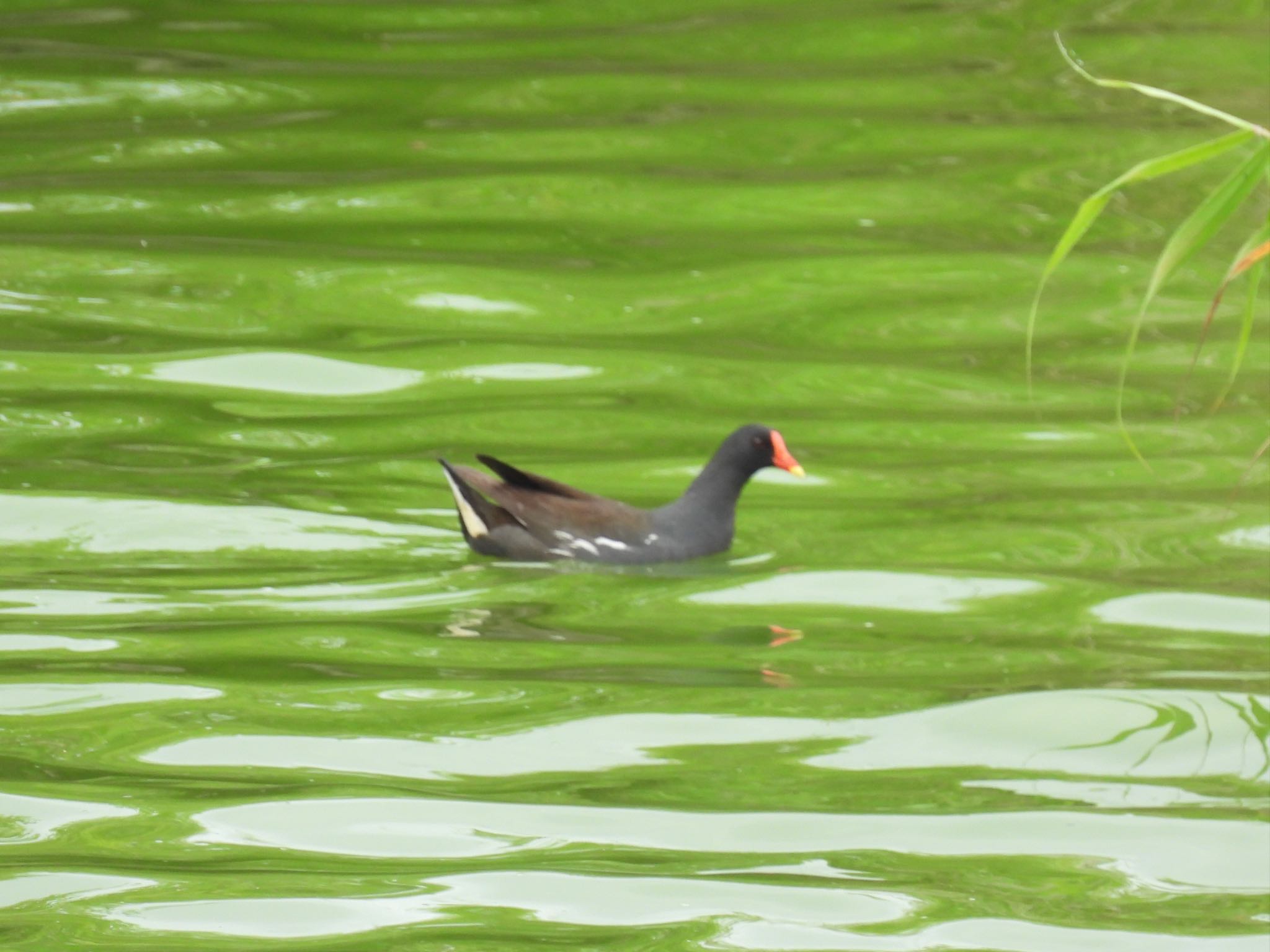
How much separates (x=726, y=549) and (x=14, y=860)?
3.51 m

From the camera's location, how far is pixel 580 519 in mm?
7359

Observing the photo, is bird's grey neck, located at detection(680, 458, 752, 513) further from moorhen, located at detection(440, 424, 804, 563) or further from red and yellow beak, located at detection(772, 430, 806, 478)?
red and yellow beak, located at detection(772, 430, 806, 478)

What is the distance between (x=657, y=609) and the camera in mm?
7047

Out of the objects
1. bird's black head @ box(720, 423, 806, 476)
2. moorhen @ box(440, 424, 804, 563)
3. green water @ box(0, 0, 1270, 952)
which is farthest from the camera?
bird's black head @ box(720, 423, 806, 476)

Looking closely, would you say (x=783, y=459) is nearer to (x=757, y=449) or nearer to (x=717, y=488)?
(x=757, y=449)

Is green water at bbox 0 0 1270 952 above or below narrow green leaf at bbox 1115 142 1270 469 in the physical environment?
below

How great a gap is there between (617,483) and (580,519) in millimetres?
1068

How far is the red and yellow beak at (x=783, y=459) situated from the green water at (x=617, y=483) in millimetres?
264

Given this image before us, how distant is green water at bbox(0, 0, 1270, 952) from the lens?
4773 mm

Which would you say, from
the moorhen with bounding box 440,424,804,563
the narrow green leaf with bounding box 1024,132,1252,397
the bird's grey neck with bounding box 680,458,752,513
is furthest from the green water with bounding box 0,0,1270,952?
the narrow green leaf with bounding box 1024,132,1252,397

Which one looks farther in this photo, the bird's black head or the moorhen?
the bird's black head

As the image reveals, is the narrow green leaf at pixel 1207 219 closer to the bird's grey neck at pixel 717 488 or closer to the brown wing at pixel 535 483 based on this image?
the brown wing at pixel 535 483

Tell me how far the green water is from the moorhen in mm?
102

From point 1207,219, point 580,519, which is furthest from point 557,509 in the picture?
point 1207,219
